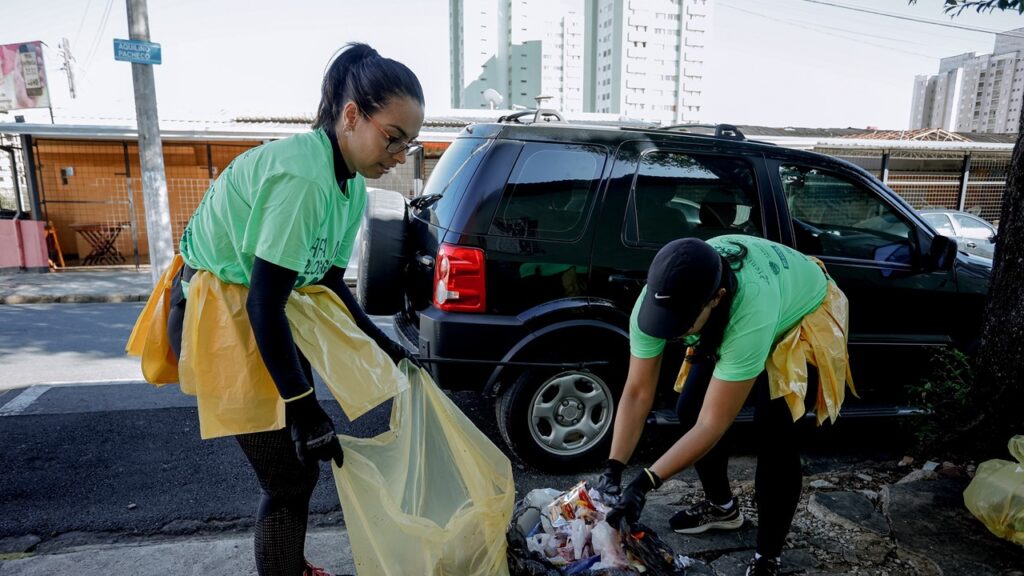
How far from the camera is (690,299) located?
187 cm

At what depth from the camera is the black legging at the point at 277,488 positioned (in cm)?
179

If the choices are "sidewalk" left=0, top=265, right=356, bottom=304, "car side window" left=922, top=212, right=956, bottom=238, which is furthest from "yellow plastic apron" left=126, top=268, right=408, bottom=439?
"car side window" left=922, top=212, right=956, bottom=238

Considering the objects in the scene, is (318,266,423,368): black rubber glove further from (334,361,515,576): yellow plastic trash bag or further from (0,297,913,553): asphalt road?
(0,297,913,553): asphalt road

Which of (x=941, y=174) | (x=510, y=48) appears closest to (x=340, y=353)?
(x=941, y=174)

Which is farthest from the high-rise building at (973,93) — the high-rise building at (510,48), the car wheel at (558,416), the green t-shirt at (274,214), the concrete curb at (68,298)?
the high-rise building at (510,48)

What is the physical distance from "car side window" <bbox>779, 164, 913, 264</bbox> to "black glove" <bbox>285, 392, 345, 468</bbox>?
3005 mm

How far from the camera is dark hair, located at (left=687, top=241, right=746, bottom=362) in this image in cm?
205

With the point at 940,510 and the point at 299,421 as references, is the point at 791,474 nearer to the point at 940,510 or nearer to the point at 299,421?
the point at 940,510

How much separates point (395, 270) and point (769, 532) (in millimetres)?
2314

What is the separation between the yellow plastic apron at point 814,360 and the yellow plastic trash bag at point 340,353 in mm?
1307

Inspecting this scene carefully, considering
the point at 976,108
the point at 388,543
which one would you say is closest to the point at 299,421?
the point at 388,543

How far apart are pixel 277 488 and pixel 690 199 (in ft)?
8.70

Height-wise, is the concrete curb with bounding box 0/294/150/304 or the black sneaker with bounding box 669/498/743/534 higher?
the black sneaker with bounding box 669/498/743/534

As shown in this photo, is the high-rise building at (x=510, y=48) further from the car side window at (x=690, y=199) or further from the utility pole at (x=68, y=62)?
the car side window at (x=690, y=199)
